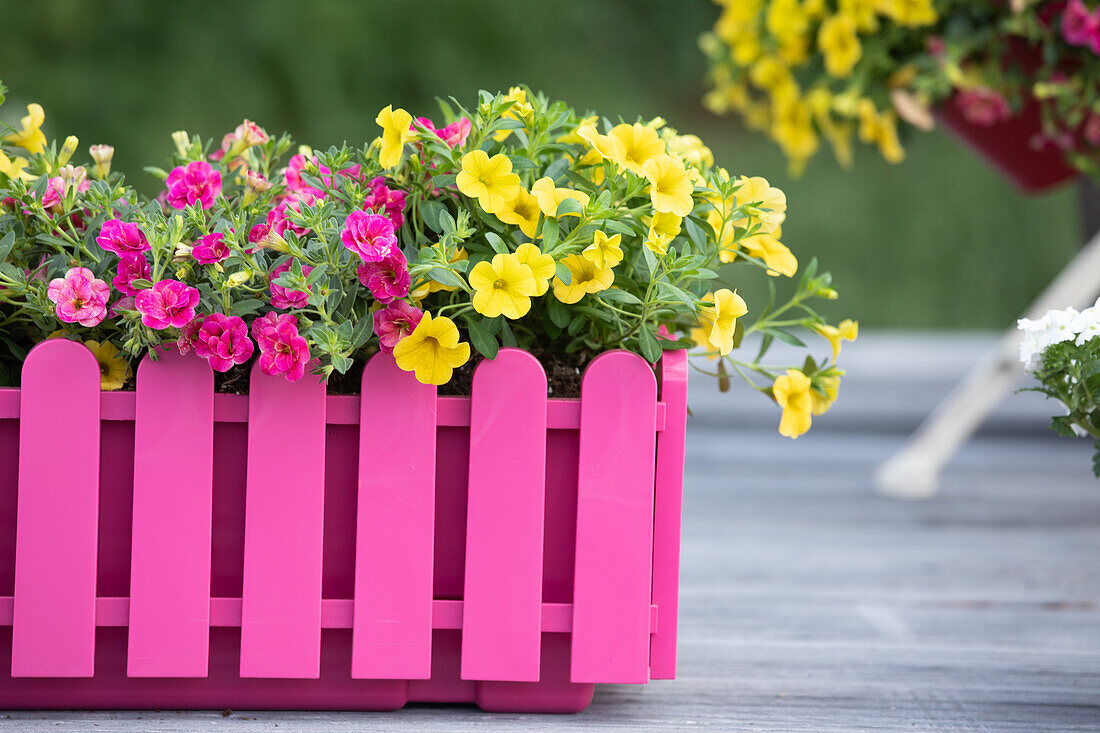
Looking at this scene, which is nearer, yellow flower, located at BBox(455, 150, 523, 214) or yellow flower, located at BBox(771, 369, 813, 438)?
yellow flower, located at BBox(455, 150, 523, 214)

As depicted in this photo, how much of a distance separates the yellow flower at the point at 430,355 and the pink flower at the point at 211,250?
154 mm

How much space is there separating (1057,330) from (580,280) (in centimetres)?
39

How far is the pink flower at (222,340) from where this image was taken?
788 mm

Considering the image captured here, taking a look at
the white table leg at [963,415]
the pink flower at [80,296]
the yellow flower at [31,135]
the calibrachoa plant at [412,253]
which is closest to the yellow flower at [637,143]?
the calibrachoa plant at [412,253]

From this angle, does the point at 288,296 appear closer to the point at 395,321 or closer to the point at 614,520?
the point at 395,321

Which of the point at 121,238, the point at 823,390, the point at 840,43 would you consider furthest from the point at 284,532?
the point at 840,43

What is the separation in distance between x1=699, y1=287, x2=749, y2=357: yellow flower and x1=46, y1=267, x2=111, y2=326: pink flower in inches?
19.0

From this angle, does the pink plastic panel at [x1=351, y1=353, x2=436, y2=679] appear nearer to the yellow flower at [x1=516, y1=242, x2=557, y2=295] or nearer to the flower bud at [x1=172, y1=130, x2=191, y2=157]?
the yellow flower at [x1=516, y1=242, x2=557, y2=295]

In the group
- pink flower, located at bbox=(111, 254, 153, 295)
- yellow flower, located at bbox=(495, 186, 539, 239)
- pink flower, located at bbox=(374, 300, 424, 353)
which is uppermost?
yellow flower, located at bbox=(495, 186, 539, 239)

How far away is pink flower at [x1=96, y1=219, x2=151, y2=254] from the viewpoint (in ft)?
2.57

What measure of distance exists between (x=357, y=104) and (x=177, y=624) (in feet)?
19.4

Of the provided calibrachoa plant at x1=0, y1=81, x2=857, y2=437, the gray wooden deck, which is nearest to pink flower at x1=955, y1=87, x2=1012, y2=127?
the gray wooden deck

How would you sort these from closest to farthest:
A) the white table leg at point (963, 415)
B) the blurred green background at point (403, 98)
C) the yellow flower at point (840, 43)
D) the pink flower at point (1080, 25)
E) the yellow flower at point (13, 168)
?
the yellow flower at point (13, 168) → the pink flower at point (1080, 25) → the yellow flower at point (840, 43) → the white table leg at point (963, 415) → the blurred green background at point (403, 98)

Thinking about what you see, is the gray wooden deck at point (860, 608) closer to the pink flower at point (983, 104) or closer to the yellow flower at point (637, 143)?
the yellow flower at point (637, 143)
